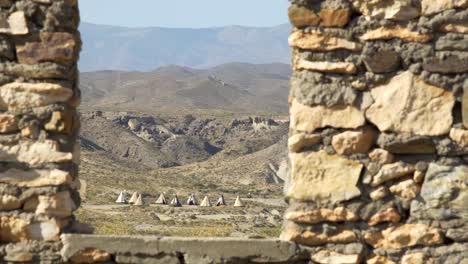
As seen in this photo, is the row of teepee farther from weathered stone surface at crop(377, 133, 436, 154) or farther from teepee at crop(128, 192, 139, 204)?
weathered stone surface at crop(377, 133, 436, 154)

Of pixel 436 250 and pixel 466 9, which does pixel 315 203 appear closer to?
pixel 436 250

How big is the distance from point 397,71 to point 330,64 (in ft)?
1.17

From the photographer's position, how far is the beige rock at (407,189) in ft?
16.6

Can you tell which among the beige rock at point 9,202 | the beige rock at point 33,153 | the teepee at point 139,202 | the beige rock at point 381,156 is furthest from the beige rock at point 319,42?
the teepee at point 139,202

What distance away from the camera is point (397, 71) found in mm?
5062

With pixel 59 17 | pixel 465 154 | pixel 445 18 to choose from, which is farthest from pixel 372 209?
pixel 59 17

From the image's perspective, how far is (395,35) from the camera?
16.5ft

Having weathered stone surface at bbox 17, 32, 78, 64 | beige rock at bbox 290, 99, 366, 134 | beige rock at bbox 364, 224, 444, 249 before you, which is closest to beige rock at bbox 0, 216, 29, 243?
weathered stone surface at bbox 17, 32, 78, 64

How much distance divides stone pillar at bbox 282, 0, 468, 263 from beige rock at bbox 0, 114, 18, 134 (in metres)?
1.51

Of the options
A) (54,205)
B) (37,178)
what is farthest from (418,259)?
(37,178)

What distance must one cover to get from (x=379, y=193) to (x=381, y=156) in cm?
20

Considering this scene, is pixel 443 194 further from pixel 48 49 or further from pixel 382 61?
pixel 48 49

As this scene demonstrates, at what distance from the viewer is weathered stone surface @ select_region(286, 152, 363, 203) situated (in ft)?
16.7

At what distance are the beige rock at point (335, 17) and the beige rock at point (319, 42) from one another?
0.23ft
